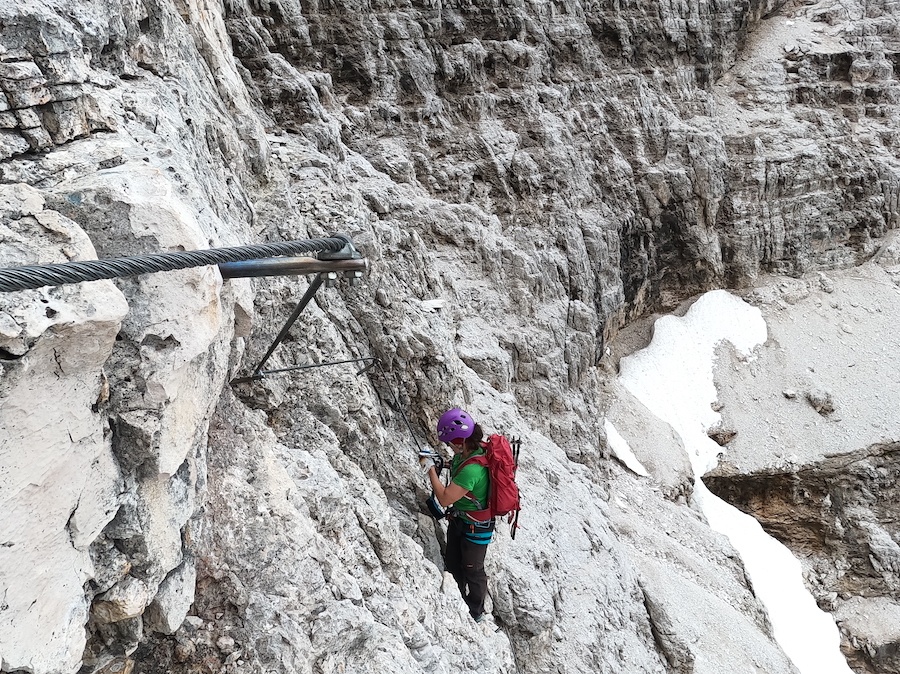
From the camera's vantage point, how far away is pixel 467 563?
6.23 m

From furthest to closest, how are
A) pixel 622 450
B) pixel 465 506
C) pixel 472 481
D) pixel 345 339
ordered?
pixel 622 450 → pixel 345 339 → pixel 465 506 → pixel 472 481

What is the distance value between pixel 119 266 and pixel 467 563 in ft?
16.5

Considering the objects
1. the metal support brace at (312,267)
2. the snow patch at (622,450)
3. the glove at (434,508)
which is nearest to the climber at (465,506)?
the glove at (434,508)

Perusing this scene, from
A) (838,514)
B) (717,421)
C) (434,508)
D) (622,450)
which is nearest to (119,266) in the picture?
(434,508)

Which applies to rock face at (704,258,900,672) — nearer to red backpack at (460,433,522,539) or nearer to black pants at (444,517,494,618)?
black pants at (444,517,494,618)

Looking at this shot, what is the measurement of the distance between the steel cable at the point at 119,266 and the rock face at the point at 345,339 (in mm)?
470

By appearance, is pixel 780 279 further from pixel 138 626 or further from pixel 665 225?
pixel 138 626

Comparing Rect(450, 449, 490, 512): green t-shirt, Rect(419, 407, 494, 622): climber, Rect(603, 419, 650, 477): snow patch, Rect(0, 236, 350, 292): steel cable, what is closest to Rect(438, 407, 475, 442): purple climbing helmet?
Rect(419, 407, 494, 622): climber

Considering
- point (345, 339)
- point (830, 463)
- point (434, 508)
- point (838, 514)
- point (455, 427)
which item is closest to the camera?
point (455, 427)

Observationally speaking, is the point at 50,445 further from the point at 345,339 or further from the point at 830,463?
the point at 830,463

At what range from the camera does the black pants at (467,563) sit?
20.3ft

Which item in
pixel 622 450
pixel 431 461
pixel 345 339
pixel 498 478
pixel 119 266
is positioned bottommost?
pixel 622 450

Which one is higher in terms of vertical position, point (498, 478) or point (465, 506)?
point (498, 478)

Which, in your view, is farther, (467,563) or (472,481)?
(467,563)
